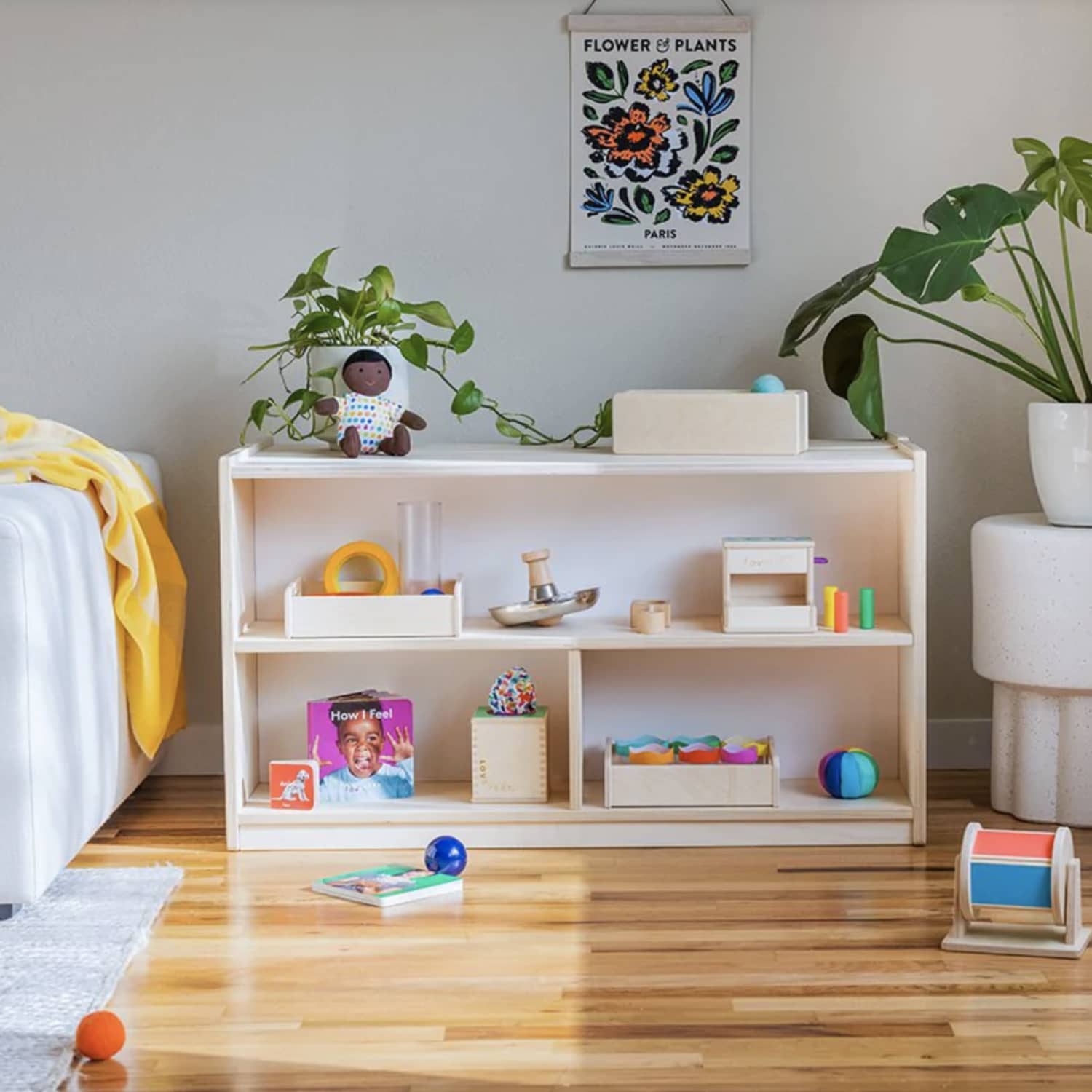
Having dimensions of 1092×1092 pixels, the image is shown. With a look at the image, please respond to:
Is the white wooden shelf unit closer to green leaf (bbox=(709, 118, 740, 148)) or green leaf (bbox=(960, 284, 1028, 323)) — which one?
green leaf (bbox=(960, 284, 1028, 323))

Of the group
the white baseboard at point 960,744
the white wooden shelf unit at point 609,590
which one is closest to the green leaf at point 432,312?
the white wooden shelf unit at point 609,590

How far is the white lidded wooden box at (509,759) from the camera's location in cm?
272

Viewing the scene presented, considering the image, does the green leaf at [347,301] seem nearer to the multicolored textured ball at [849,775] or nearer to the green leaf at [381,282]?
the green leaf at [381,282]

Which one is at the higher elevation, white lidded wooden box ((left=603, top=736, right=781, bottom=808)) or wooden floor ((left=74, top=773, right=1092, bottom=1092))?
white lidded wooden box ((left=603, top=736, right=781, bottom=808))

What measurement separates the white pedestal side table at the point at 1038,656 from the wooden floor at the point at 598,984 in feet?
0.50

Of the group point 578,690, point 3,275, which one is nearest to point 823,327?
point 578,690

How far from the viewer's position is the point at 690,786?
267 cm

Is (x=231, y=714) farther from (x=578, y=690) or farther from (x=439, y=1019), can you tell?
(x=439, y=1019)

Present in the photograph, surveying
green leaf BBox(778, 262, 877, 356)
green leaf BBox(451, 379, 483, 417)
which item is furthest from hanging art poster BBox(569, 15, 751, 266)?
green leaf BBox(451, 379, 483, 417)

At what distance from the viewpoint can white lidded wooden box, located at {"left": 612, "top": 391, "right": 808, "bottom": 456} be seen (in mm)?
2695

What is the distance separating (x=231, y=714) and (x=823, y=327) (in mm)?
1333

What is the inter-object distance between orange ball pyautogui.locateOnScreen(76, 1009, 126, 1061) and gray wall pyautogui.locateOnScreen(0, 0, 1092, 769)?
1.50m

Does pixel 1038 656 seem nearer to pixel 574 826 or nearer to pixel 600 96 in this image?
pixel 574 826

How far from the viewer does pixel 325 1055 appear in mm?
1827
